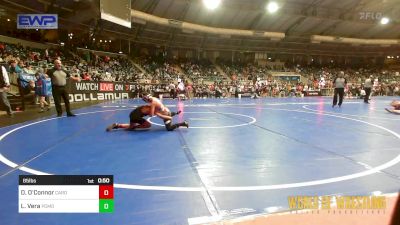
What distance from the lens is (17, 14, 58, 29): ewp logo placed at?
1572 cm

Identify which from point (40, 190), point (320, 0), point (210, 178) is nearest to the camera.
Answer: point (40, 190)

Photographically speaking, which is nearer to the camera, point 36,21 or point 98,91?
point 36,21

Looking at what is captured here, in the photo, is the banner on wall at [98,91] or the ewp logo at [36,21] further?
the banner on wall at [98,91]

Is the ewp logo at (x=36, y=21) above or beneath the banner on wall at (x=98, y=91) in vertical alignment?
above

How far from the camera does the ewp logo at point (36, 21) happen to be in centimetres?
1572

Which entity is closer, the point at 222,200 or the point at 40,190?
the point at 40,190

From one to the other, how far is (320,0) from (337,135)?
29.7m

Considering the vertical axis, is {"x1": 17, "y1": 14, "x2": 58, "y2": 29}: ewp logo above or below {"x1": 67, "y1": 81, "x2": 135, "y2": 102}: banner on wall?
above

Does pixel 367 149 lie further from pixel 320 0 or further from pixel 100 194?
pixel 320 0

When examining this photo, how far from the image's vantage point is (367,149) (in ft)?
16.8

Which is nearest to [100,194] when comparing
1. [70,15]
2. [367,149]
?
Result: [367,149]

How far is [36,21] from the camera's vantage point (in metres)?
16.2

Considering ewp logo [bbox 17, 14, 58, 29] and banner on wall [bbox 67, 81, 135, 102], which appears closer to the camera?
ewp logo [bbox 17, 14, 58, 29]

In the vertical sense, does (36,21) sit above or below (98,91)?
above
